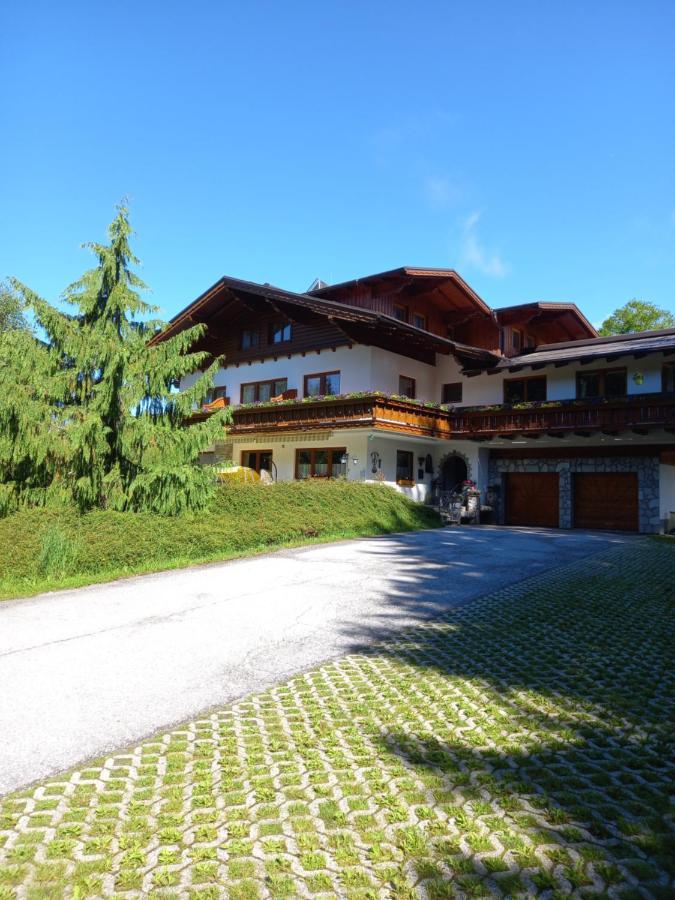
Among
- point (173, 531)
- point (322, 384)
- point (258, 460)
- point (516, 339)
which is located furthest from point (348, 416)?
point (173, 531)

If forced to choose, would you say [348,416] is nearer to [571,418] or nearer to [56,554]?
[571,418]

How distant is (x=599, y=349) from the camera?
25188 mm

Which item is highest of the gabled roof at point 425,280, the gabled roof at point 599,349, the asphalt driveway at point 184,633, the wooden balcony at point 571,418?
the gabled roof at point 425,280

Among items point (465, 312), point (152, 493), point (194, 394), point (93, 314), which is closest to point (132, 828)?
point (152, 493)

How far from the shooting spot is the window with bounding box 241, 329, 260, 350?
101 feet

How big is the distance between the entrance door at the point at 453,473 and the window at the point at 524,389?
374cm

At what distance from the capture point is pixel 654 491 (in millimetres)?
22656

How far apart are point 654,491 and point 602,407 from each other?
13.1 feet

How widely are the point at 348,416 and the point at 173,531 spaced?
39.8 ft

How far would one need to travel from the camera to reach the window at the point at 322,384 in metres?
26.7

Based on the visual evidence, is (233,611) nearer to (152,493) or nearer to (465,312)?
(152,493)

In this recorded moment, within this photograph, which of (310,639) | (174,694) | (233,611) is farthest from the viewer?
(233,611)

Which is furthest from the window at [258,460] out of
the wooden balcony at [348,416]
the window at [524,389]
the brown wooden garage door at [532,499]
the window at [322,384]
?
the window at [524,389]

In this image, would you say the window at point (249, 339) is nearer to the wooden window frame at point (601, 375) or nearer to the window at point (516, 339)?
the window at point (516, 339)
